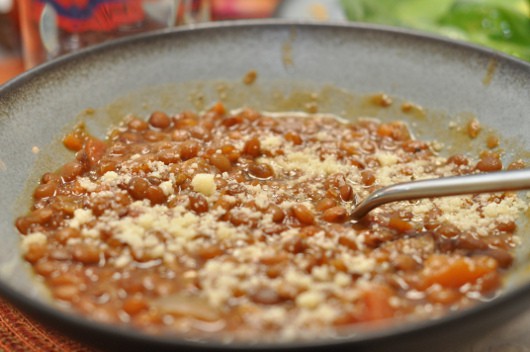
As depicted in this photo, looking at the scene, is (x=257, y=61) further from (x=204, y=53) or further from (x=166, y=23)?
(x=166, y=23)

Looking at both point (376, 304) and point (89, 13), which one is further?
point (89, 13)

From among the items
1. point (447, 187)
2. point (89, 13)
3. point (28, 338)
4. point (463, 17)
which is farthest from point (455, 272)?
point (463, 17)

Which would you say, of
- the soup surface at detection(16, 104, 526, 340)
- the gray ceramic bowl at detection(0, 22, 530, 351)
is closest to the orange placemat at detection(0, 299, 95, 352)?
the soup surface at detection(16, 104, 526, 340)

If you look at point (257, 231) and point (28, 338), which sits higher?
point (257, 231)

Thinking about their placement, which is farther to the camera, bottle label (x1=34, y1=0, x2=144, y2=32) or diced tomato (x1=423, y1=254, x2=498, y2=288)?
bottle label (x1=34, y1=0, x2=144, y2=32)

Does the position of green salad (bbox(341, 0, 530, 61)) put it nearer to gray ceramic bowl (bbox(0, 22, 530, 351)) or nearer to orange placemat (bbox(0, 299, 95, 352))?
gray ceramic bowl (bbox(0, 22, 530, 351))

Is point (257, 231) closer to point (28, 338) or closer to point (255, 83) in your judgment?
point (28, 338)

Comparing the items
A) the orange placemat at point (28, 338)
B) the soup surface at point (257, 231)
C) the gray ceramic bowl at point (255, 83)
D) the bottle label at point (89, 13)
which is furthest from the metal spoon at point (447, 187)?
the bottle label at point (89, 13)

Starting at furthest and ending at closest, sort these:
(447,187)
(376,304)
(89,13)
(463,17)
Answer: (463,17) → (89,13) → (447,187) → (376,304)

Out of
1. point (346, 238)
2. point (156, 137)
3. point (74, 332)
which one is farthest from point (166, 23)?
point (74, 332)
